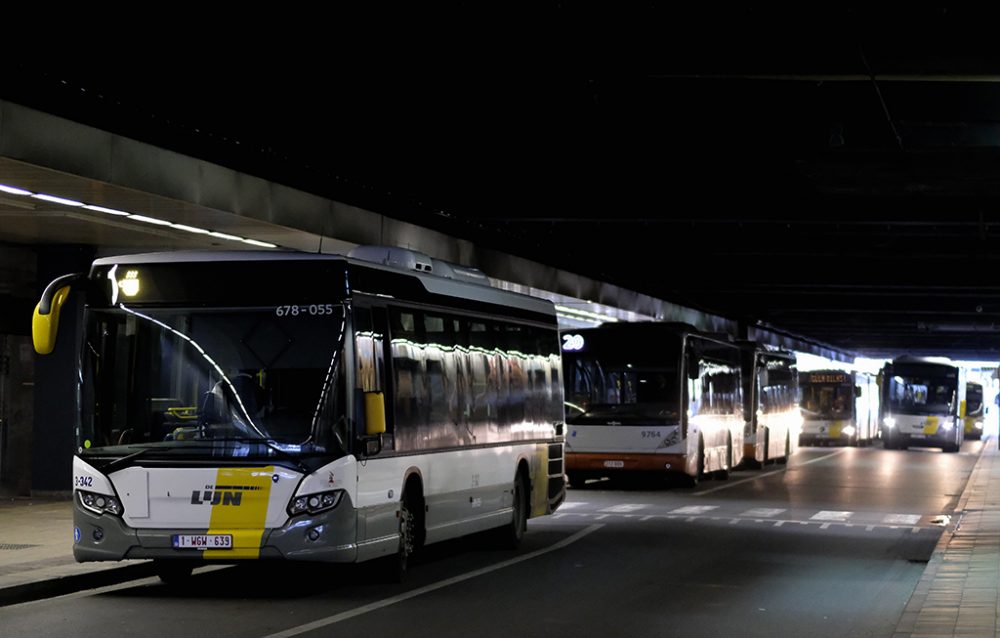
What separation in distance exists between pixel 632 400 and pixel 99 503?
1953cm

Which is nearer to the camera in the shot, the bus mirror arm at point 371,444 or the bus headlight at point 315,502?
the bus headlight at point 315,502

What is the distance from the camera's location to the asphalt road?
12.0 metres

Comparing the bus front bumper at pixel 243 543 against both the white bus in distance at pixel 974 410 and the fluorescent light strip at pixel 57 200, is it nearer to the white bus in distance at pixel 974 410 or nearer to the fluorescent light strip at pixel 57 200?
the fluorescent light strip at pixel 57 200

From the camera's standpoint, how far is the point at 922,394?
62531mm

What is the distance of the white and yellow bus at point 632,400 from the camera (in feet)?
104

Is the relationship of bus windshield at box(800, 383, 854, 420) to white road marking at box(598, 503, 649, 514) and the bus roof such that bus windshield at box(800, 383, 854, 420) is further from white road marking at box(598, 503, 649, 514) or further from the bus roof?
the bus roof

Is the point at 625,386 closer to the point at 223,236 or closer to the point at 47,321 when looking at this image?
the point at 223,236

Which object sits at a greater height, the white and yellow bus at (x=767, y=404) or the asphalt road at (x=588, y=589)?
the white and yellow bus at (x=767, y=404)

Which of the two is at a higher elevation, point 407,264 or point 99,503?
point 407,264

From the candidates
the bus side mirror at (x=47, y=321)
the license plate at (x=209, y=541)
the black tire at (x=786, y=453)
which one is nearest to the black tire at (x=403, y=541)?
the license plate at (x=209, y=541)

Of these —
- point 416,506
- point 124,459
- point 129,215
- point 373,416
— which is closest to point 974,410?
point 129,215

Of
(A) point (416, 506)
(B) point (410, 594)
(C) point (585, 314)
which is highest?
(C) point (585, 314)

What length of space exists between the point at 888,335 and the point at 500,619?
7379cm

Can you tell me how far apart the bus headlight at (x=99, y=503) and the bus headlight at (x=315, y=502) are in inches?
58.2
